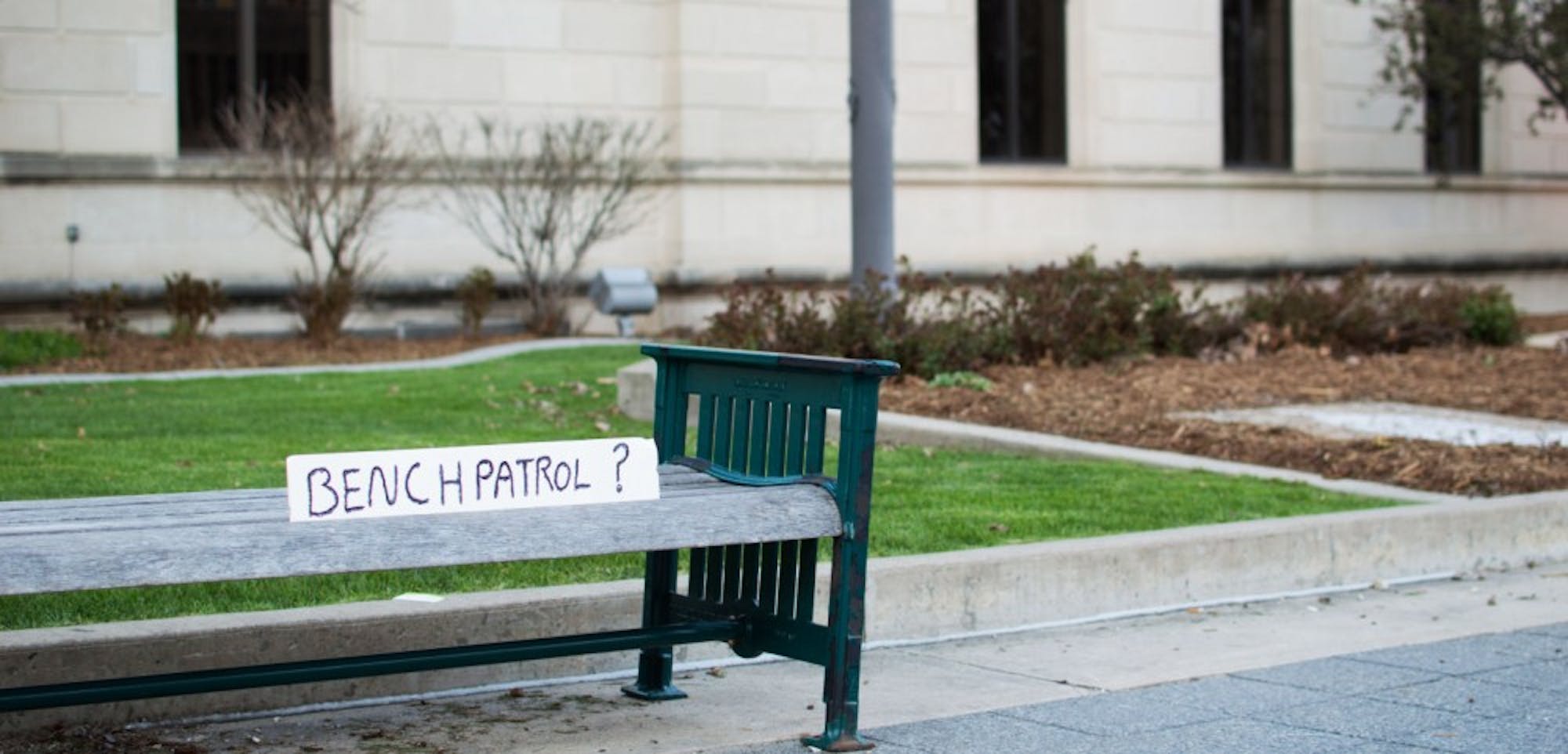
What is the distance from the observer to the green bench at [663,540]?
4453mm

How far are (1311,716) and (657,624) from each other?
6.15 feet

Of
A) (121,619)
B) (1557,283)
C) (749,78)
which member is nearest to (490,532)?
(121,619)

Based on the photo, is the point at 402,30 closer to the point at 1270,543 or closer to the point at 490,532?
the point at 1270,543

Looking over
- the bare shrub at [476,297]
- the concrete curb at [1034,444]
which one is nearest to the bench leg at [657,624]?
the concrete curb at [1034,444]

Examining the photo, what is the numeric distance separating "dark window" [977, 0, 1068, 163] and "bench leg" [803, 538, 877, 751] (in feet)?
53.4

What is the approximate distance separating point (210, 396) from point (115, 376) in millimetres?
A: 1530

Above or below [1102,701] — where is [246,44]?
above

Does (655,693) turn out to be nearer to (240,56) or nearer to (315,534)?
(315,534)

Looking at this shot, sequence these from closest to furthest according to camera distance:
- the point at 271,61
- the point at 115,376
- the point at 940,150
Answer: the point at 115,376, the point at 271,61, the point at 940,150

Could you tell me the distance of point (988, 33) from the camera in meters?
21.3

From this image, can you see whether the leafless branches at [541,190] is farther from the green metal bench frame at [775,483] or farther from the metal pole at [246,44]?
the green metal bench frame at [775,483]

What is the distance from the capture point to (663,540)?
5.04 metres

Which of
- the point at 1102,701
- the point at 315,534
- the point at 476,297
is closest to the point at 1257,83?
the point at 476,297

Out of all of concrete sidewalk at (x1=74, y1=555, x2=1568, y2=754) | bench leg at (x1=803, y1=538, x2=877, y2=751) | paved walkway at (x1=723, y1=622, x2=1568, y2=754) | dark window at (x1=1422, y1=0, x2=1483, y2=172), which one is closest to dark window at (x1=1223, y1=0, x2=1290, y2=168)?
dark window at (x1=1422, y1=0, x2=1483, y2=172)
